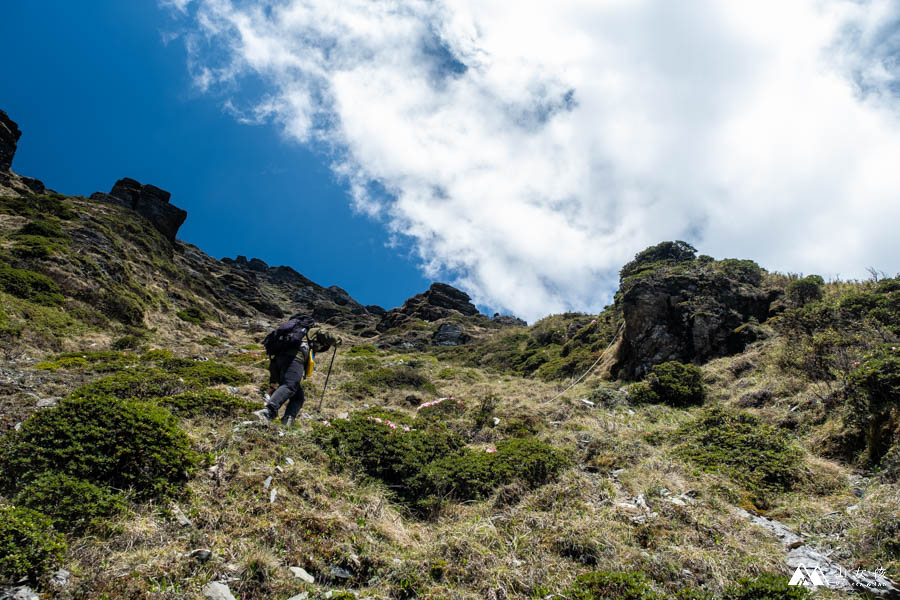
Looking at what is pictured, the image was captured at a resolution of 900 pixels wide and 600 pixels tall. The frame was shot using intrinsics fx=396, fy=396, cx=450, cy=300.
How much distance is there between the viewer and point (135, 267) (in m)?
29.5

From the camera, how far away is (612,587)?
2.94m

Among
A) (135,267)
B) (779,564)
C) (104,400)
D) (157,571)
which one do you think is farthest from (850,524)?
(135,267)

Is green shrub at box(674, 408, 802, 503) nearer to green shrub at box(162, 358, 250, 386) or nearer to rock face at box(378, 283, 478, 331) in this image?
green shrub at box(162, 358, 250, 386)

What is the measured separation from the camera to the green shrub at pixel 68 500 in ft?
9.59

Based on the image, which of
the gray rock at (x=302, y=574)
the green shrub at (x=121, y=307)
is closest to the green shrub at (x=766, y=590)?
the gray rock at (x=302, y=574)

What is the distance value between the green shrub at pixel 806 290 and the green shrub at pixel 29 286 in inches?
1124

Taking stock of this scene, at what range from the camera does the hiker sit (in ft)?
20.5

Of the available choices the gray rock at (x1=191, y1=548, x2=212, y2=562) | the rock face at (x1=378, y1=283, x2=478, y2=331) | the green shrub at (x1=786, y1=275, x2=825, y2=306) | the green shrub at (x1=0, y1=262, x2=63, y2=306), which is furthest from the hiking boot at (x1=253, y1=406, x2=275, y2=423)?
the rock face at (x1=378, y1=283, x2=478, y2=331)

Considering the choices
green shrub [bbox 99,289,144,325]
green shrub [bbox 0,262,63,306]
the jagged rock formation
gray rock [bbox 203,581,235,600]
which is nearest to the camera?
gray rock [bbox 203,581,235,600]

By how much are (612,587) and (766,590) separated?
1059 mm

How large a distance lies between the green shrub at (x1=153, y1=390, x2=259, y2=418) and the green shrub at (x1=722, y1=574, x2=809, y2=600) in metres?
6.30

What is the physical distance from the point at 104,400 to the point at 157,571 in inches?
88.4

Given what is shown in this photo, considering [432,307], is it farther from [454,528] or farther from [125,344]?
[454,528]

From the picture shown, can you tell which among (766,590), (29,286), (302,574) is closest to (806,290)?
(766,590)
